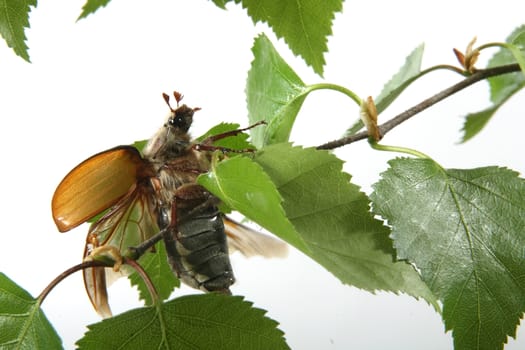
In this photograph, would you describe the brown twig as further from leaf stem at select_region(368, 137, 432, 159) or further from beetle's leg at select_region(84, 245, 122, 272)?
beetle's leg at select_region(84, 245, 122, 272)

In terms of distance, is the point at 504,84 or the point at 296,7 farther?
the point at 504,84

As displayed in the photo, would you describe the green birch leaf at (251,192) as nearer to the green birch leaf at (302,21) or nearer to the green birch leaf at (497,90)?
the green birch leaf at (302,21)

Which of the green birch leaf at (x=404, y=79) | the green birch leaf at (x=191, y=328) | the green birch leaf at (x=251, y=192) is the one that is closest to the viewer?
the green birch leaf at (x=251, y=192)

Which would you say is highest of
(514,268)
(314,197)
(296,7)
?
(296,7)

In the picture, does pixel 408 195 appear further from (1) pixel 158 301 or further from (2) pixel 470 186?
(1) pixel 158 301

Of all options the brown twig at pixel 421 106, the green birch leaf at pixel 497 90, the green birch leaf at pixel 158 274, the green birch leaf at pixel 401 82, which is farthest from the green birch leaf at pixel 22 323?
the green birch leaf at pixel 497 90

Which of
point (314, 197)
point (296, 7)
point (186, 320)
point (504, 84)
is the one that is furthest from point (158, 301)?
point (504, 84)

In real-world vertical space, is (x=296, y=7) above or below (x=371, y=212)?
above
